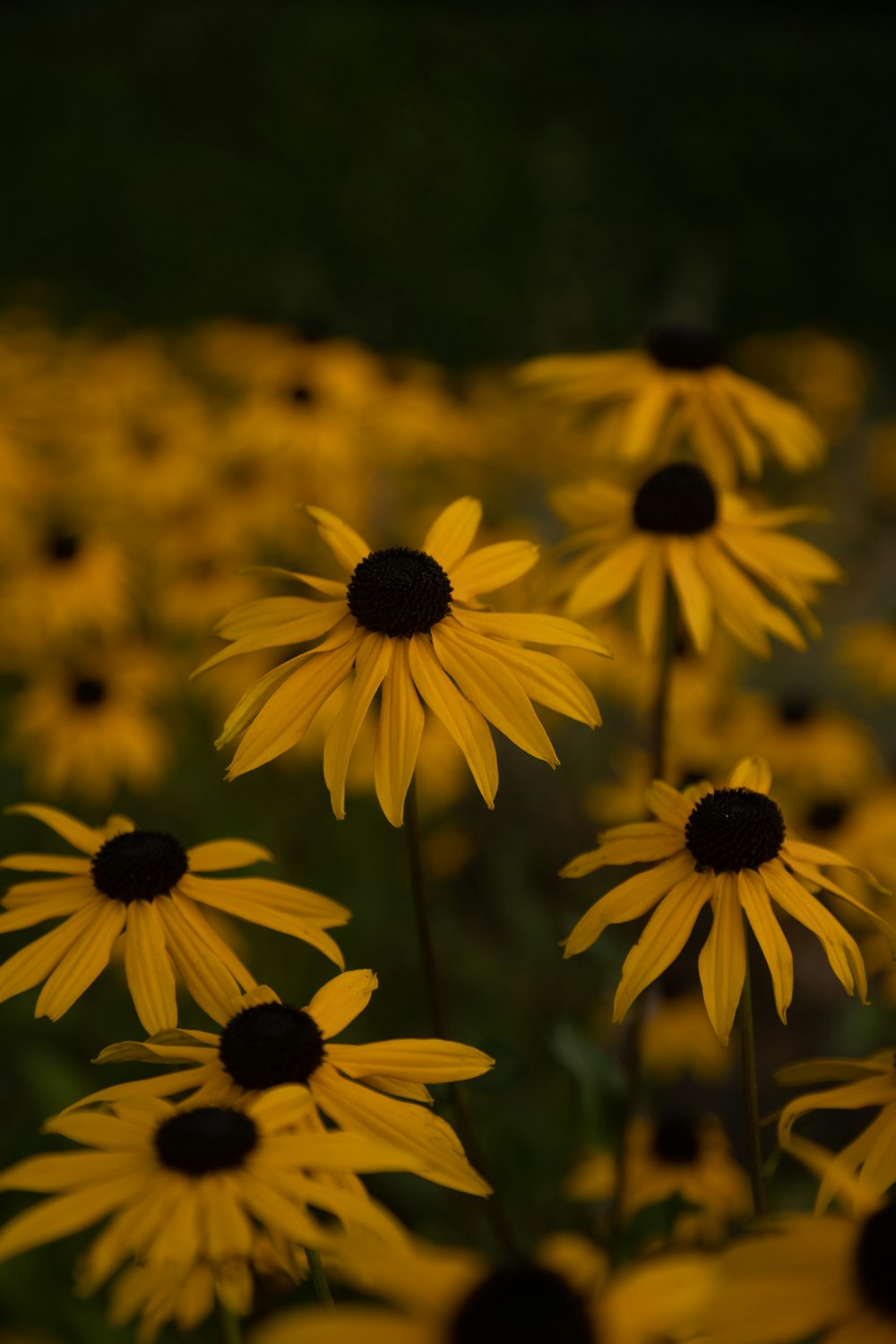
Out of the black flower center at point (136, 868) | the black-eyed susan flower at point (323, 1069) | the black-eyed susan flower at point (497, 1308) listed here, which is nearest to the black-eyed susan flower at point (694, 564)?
the black flower center at point (136, 868)

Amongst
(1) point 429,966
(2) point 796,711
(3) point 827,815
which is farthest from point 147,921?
(2) point 796,711

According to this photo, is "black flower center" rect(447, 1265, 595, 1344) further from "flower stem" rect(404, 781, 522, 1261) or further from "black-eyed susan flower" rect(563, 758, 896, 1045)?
"flower stem" rect(404, 781, 522, 1261)

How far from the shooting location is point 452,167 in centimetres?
905

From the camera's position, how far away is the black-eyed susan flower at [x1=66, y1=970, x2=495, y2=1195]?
1133 mm

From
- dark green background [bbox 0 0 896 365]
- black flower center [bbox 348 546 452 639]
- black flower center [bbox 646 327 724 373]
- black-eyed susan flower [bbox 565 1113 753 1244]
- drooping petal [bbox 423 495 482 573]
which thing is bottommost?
black-eyed susan flower [bbox 565 1113 753 1244]

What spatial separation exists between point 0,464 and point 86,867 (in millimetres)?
2277

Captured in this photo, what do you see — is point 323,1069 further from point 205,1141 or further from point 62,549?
point 62,549

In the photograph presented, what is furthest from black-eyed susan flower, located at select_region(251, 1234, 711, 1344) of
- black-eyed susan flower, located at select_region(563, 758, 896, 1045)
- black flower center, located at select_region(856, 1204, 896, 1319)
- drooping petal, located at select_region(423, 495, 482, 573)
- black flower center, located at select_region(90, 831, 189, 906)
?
drooping petal, located at select_region(423, 495, 482, 573)

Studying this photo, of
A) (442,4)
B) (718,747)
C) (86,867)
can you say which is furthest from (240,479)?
(442,4)

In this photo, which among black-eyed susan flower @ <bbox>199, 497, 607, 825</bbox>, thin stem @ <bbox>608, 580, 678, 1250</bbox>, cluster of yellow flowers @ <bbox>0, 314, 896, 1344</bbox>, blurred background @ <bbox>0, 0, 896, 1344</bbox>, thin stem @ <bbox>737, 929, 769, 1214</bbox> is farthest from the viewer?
blurred background @ <bbox>0, 0, 896, 1344</bbox>

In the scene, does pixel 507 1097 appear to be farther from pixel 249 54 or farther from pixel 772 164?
pixel 249 54

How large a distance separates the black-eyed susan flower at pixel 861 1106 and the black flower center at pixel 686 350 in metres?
1.45

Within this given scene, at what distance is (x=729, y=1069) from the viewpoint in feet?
10.5

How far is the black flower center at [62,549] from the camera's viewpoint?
3.51m
